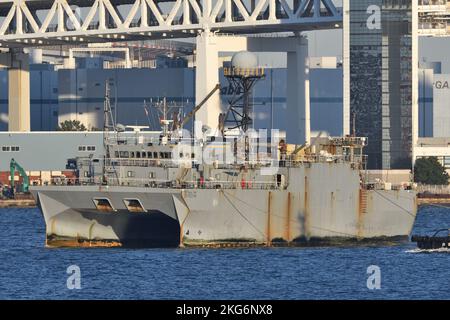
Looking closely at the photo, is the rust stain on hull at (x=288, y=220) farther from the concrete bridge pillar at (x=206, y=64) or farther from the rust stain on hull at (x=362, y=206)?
the concrete bridge pillar at (x=206, y=64)

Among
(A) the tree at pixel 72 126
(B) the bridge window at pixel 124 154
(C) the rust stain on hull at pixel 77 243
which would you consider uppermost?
(A) the tree at pixel 72 126

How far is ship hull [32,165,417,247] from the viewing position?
77.0 m

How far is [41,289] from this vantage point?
193ft

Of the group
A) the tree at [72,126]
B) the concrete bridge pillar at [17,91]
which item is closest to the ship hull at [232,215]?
the concrete bridge pillar at [17,91]

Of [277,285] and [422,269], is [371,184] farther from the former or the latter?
[277,285]

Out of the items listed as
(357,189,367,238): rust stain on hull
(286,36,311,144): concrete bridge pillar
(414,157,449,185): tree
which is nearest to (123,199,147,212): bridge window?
(357,189,367,238): rust stain on hull

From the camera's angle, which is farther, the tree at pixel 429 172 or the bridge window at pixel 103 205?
the tree at pixel 429 172

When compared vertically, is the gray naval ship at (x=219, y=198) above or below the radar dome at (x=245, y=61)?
below

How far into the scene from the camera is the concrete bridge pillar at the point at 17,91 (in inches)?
6604

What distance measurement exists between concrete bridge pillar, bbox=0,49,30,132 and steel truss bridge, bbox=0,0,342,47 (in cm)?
376

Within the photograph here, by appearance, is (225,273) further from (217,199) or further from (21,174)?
(21,174)

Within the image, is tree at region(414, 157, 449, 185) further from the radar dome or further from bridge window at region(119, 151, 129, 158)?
bridge window at region(119, 151, 129, 158)

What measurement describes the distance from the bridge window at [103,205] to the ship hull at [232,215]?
19 centimetres

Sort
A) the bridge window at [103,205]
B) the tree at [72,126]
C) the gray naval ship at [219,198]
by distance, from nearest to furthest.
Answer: the gray naval ship at [219,198] < the bridge window at [103,205] < the tree at [72,126]
